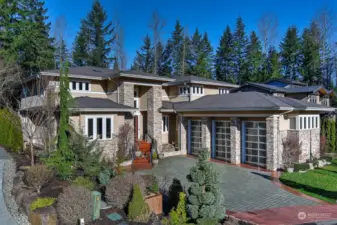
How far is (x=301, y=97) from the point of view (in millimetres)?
25984

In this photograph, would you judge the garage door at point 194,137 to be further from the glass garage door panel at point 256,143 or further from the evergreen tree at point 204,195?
the evergreen tree at point 204,195

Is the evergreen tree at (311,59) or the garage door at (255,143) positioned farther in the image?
the evergreen tree at (311,59)

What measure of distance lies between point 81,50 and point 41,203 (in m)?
37.6

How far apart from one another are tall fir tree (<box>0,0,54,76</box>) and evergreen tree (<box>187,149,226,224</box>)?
20.9m

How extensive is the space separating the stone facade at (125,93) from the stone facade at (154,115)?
1.76m

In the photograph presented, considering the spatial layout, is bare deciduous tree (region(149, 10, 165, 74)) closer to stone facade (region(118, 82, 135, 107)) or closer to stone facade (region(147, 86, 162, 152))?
stone facade (region(147, 86, 162, 152))

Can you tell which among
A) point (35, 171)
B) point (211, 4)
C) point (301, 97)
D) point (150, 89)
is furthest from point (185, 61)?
point (35, 171)

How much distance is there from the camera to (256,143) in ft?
47.2

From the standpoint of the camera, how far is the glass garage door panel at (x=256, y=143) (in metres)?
14.0

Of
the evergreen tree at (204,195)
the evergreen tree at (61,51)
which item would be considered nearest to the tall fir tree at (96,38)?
the evergreen tree at (61,51)

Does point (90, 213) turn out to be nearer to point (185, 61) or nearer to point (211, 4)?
point (211, 4)

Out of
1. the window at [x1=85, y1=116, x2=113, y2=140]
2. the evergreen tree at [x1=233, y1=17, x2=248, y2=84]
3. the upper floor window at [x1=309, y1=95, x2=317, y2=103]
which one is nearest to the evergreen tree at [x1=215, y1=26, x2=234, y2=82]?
the evergreen tree at [x1=233, y1=17, x2=248, y2=84]

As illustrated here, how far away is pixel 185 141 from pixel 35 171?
11884 millimetres

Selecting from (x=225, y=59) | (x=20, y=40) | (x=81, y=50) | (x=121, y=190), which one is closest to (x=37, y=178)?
(x=121, y=190)
